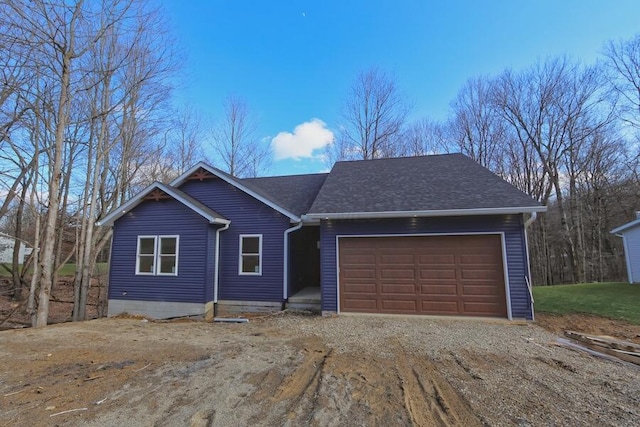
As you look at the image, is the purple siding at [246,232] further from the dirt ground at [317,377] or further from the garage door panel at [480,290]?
the garage door panel at [480,290]

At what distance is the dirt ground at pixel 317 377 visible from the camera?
3.30 metres

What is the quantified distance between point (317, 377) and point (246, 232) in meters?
6.76

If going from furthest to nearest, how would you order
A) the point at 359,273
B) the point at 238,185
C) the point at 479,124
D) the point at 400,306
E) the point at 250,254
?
the point at 479,124 < the point at 238,185 < the point at 250,254 < the point at 359,273 < the point at 400,306

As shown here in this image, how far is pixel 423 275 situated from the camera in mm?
8367

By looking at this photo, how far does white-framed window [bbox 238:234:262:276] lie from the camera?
33.2 ft

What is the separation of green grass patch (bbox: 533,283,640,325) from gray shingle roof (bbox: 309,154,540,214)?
4.09 metres

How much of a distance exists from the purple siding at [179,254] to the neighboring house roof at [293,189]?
3059mm

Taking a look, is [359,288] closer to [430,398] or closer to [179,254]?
[430,398]

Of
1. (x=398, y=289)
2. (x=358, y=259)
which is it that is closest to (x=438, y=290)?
(x=398, y=289)

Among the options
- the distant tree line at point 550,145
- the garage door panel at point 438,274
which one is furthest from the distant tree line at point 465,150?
the garage door panel at point 438,274

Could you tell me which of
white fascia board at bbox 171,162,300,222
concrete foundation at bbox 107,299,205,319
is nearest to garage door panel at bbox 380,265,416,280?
white fascia board at bbox 171,162,300,222

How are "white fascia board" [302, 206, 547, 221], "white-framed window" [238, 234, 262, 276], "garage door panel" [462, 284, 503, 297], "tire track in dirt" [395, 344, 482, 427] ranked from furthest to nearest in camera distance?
"white-framed window" [238, 234, 262, 276] < "garage door panel" [462, 284, 503, 297] < "white fascia board" [302, 206, 547, 221] < "tire track in dirt" [395, 344, 482, 427]

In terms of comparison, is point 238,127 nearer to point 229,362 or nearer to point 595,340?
point 229,362

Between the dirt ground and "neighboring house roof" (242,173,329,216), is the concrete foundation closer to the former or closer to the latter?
the dirt ground
